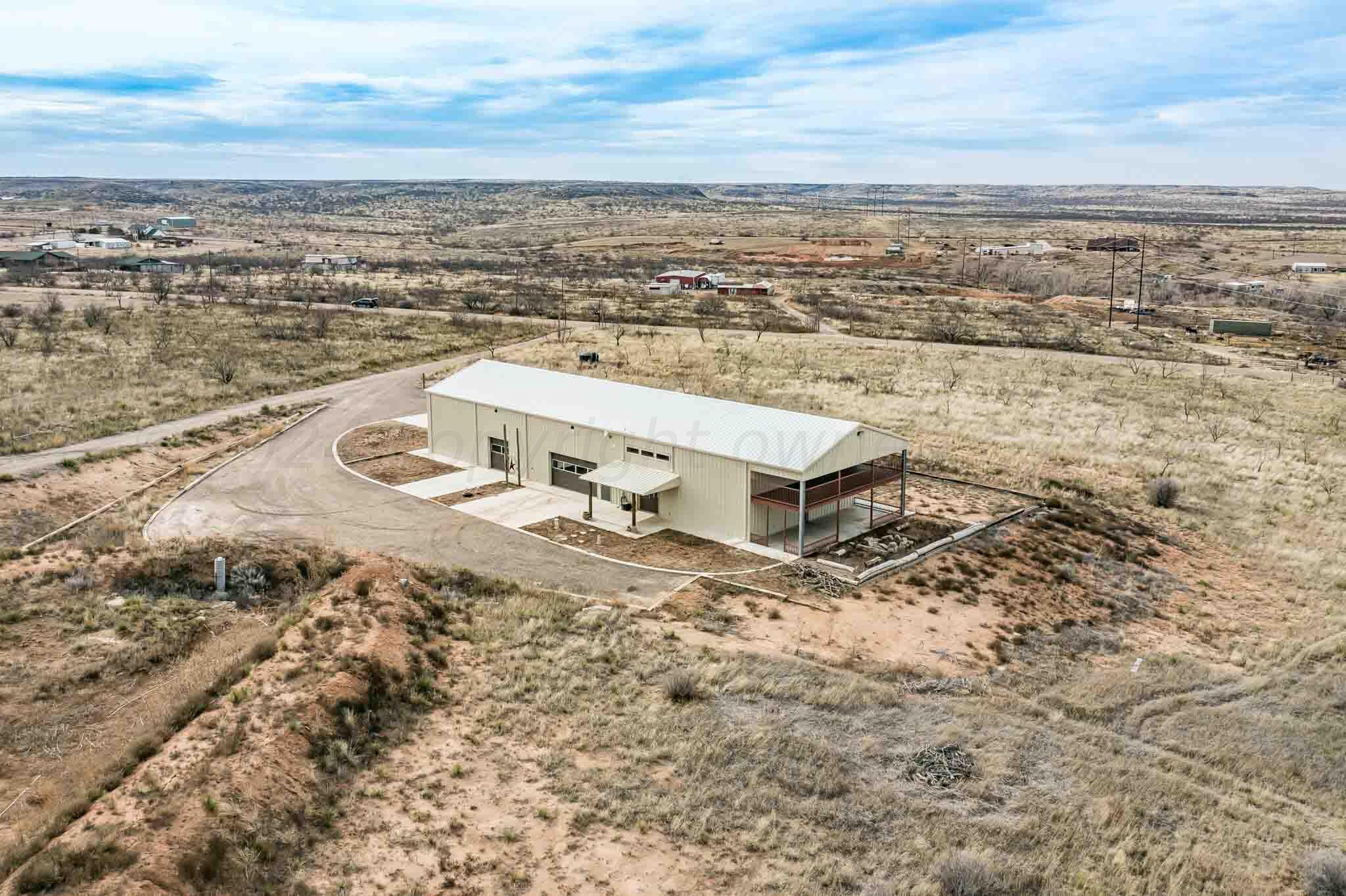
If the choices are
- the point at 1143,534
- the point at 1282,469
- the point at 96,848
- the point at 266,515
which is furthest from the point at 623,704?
the point at 1282,469

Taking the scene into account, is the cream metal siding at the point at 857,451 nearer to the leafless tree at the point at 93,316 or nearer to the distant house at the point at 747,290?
the leafless tree at the point at 93,316

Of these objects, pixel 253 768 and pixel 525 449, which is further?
pixel 525 449

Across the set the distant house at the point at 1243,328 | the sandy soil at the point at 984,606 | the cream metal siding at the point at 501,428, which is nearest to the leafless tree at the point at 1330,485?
the sandy soil at the point at 984,606

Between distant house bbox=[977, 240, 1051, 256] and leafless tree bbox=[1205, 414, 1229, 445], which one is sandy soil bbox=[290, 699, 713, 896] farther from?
distant house bbox=[977, 240, 1051, 256]

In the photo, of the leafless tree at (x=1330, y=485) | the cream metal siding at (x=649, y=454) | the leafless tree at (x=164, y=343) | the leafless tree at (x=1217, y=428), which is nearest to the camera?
the cream metal siding at (x=649, y=454)

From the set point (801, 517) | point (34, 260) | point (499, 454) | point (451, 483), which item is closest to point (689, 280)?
point (499, 454)

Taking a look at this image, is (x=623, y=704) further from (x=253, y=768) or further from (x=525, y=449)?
(x=525, y=449)

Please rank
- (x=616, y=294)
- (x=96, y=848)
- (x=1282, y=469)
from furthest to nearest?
1. (x=616, y=294)
2. (x=1282, y=469)
3. (x=96, y=848)

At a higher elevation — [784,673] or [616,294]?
[616,294]
